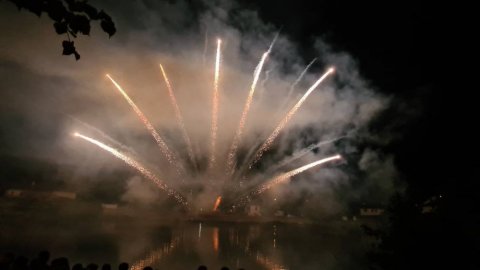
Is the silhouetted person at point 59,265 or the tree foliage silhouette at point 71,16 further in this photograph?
the silhouetted person at point 59,265

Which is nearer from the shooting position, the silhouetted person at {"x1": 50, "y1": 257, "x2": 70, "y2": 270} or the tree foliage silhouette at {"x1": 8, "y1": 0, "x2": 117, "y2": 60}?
the tree foliage silhouette at {"x1": 8, "y1": 0, "x2": 117, "y2": 60}

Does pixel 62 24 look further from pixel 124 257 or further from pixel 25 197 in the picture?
pixel 25 197

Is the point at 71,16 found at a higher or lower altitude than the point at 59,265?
higher

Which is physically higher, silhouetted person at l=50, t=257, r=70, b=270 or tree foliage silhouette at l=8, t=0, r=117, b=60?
tree foliage silhouette at l=8, t=0, r=117, b=60

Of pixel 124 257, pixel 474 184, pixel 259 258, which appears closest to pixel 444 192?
pixel 474 184

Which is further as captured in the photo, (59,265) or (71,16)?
(59,265)

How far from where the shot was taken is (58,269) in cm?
869

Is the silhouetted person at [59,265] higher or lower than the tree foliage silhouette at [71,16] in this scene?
lower

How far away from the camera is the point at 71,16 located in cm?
446

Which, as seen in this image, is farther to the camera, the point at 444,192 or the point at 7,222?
the point at 7,222

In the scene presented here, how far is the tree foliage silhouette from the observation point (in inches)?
170

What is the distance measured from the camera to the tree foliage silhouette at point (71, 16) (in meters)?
4.32

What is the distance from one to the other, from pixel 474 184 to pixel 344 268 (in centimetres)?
6486

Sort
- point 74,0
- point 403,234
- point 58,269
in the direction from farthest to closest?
point 58,269 < point 403,234 < point 74,0
